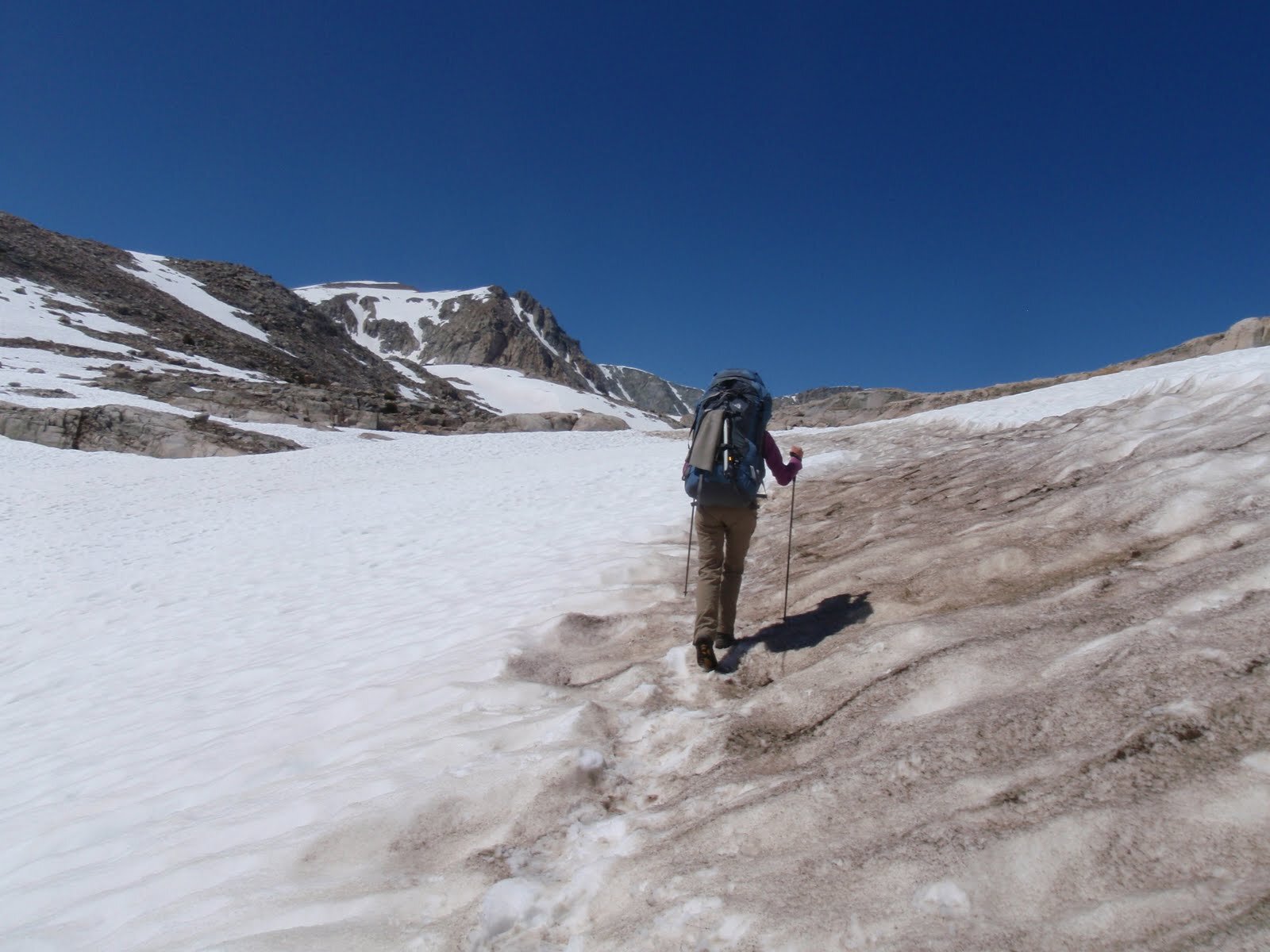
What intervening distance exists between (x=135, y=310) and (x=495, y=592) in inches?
2370

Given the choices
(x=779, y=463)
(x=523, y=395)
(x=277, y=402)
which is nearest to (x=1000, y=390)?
(x=779, y=463)

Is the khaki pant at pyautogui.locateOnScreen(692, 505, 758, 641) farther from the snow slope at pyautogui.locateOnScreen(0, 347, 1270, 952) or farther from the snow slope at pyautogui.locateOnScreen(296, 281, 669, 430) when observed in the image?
the snow slope at pyautogui.locateOnScreen(296, 281, 669, 430)

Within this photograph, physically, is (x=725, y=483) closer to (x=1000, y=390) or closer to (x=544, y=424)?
(x=1000, y=390)

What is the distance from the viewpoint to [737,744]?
12.8ft

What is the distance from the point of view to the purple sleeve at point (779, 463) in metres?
5.24

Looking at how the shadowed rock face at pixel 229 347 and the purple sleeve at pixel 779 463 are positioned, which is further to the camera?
the shadowed rock face at pixel 229 347

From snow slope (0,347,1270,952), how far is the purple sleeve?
1.14 metres

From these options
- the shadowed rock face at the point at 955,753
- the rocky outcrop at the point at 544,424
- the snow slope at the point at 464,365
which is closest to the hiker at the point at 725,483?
the shadowed rock face at the point at 955,753

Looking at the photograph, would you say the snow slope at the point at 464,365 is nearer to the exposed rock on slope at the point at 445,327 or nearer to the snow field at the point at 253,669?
the exposed rock on slope at the point at 445,327

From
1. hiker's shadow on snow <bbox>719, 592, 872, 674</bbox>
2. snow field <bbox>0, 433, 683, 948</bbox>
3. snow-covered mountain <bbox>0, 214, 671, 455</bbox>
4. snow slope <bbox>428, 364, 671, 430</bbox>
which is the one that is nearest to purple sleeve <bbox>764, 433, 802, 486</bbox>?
hiker's shadow on snow <bbox>719, 592, 872, 674</bbox>

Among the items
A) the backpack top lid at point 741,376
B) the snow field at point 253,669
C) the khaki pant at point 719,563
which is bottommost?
the snow field at point 253,669

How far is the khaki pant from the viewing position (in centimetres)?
507

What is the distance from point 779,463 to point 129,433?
31.2 m

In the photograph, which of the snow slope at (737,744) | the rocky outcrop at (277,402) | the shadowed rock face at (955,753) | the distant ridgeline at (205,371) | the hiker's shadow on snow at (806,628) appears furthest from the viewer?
the rocky outcrop at (277,402)
